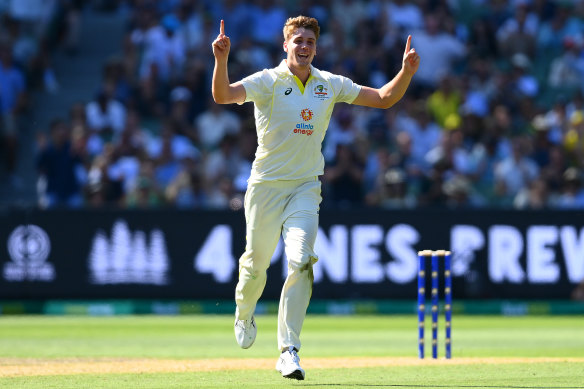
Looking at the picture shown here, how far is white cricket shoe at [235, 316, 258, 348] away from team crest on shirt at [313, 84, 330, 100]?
171 cm

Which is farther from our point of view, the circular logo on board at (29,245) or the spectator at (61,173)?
the spectator at (61,173)

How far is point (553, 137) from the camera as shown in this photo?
18266mm

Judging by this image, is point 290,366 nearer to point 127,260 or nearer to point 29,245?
point 127,260

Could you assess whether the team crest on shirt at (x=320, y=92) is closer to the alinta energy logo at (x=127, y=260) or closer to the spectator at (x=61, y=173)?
the alinta energy logo at (x=127, y=260)

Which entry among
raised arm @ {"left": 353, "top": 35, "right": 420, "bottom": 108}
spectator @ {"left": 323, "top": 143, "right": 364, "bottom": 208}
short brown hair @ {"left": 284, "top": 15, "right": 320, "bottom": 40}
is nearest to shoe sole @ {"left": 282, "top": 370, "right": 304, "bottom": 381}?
raised arm @ {"left": 353, "top": 35, "right": 420, "bottom": 108}

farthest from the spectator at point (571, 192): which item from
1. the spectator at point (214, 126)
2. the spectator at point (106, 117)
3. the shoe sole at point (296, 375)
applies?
the shoe sole at point (296, 375)

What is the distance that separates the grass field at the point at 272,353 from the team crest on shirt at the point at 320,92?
1903 millimetres

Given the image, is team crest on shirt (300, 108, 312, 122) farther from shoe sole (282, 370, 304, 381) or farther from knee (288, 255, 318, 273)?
shoe sole (282, 370, 304, 381)

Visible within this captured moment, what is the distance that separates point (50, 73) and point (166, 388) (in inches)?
542

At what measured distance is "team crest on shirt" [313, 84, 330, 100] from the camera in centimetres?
802

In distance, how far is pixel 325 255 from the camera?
15852 millimetres

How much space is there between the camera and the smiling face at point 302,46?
7891mm

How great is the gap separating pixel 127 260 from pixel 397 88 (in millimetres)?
8616

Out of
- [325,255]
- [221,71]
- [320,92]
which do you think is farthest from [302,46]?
[325,255]
